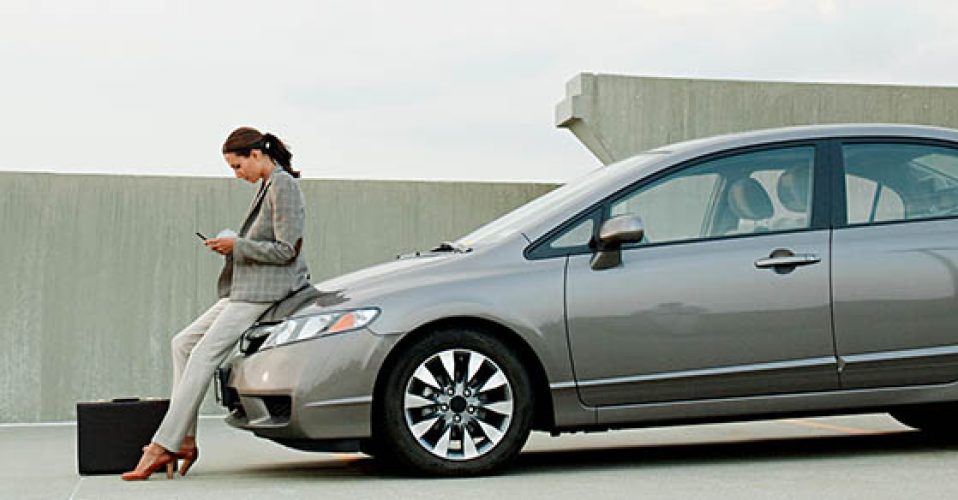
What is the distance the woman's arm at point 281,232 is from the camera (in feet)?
26.8

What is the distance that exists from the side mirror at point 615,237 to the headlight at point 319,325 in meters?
1.04

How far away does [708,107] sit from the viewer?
516 inches

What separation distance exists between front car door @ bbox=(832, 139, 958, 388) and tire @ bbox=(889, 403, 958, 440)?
36.0 inches

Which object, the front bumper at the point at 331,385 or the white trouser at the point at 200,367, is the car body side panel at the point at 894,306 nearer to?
the front bumper at the point at 331,385

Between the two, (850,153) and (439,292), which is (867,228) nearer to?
(850,153)

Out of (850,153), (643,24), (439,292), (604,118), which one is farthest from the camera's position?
(643,24)

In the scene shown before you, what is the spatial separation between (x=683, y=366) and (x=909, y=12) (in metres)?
8.33

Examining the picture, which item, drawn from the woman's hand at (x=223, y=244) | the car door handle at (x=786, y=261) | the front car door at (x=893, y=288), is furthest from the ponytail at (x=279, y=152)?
the front car door at (x=893, y=288)

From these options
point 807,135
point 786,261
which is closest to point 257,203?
point 786,261

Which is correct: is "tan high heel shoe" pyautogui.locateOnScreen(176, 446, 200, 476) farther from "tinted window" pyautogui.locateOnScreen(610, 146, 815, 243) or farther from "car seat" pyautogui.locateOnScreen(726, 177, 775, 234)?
"car seat" pyautogui.locateOnScreen(726, 177, 775, 234)

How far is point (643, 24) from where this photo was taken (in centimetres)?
1441

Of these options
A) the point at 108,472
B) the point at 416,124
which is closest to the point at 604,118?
the point at 416,124

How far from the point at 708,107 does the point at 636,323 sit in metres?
5.60

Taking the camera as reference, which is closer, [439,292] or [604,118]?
[439,292]
